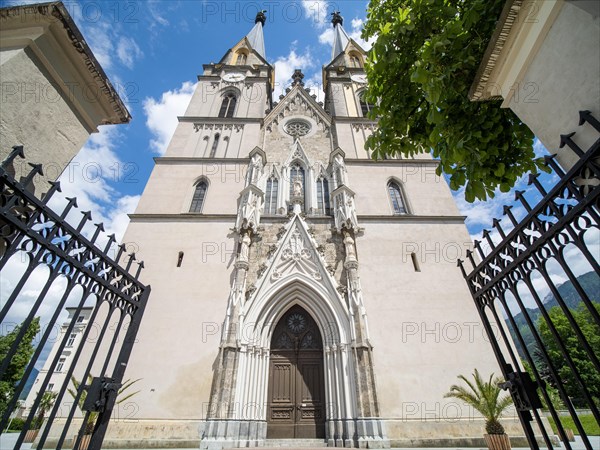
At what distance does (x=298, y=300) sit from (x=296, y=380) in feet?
8.16

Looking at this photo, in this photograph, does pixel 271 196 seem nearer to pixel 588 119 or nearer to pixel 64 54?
pixel 64 54

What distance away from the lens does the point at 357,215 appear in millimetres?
12266

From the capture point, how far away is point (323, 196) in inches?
538

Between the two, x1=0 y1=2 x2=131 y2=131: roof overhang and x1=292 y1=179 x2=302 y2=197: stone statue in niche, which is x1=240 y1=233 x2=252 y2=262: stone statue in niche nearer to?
x1=292 y1=179 x2=302 y2=197: stone statue in niche

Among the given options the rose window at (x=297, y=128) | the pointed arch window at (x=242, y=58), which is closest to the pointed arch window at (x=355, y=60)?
the pointed arch window at (x=242, y=58)

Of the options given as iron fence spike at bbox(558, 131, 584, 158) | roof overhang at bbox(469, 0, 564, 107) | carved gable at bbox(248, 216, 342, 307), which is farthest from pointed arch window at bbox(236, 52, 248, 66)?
iron fence spike at bbox(558, 131, 584, 158)

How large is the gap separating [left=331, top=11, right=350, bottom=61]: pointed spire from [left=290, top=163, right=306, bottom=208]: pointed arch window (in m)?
16.9

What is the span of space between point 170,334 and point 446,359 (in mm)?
8634

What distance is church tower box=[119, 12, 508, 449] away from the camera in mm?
8359

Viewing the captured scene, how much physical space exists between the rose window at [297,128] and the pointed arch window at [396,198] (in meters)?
6.07

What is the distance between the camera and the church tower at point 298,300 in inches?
329

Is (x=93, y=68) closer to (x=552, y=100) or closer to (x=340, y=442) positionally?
(x=552, y=100)

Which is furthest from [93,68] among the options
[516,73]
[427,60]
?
[516,73]

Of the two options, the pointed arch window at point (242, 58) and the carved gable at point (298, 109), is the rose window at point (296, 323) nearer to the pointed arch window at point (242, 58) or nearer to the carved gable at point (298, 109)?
the carved gable at point (298, 109)
